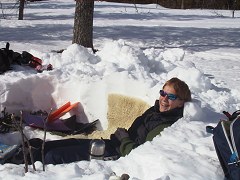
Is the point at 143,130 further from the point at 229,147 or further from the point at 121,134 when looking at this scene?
the point at 229,147

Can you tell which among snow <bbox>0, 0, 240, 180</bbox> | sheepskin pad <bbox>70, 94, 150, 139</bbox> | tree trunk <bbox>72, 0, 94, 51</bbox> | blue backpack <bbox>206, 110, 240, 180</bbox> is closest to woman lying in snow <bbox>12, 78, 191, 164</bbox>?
snow <bbox>0, 0, 240, 180</bbox>

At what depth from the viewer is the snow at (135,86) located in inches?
117

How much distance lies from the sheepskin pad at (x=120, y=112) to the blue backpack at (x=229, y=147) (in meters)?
2.27

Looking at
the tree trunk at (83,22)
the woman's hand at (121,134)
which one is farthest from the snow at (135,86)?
the tree trunk at (83,22)

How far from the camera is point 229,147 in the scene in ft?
9.57

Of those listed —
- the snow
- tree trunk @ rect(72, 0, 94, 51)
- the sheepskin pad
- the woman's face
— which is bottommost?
the sheepskin pad

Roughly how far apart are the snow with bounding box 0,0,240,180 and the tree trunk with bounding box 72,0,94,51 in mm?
1196

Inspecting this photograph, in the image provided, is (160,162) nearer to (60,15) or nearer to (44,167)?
(44,167)

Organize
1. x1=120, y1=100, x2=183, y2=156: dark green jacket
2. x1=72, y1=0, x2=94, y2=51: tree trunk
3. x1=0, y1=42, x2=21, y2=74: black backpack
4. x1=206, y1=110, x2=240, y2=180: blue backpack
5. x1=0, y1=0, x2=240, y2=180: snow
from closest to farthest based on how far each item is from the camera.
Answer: x1=206, y1=110, x2=240, y2=180: blue backpack
x1=0, y1=0, x2=240, y2=180: snow
x1=120, y1=100, x2=183, y2=156: dark green jacket
x1=0, y1=42, x2=21, y2=74: black backpack
x1=72, y1=0, x2=94, y2=51: tree trunk

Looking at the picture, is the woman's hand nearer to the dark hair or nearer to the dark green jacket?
the dark green jacket

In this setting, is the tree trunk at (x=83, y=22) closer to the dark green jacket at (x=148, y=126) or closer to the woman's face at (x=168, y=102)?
the dark green jacket at (x=148, y=126)

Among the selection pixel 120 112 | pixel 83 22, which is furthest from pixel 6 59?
pixel 83 22

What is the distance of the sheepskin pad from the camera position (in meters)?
5.39

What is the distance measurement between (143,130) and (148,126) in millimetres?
67
